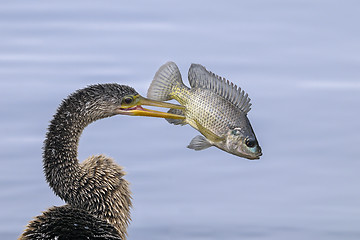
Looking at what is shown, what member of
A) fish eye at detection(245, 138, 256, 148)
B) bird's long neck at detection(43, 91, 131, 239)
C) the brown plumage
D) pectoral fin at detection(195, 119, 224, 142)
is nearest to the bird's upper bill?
the brown plumage

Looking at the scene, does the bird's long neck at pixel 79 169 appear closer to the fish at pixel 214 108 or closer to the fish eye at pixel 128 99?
the fish eye at pixel 128 99

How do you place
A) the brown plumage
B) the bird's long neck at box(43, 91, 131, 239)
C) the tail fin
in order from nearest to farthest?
the brown plumage, the bird's long neck at box(43, 91, 131, 239), the tail fin

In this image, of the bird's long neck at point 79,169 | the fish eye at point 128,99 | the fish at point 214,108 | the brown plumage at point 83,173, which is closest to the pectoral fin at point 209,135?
the fish at point 214,108

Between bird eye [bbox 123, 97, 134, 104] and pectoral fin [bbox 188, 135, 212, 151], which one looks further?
bird eye [bbox 123, 97, 134, 104]

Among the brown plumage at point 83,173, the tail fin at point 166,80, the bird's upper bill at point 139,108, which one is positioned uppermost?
the tail fin at point 166,80

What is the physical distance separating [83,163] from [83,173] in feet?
0.59

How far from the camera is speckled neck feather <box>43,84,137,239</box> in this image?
7.79 meters

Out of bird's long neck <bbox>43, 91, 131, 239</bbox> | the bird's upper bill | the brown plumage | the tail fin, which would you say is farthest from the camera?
the bird's upper bill

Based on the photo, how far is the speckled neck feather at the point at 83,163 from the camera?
7789 millimetres

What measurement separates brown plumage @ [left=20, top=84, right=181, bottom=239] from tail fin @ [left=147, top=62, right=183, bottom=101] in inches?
7.2

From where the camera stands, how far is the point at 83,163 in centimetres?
810

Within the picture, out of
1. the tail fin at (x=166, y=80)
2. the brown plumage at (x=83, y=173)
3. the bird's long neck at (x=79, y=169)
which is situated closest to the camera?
the brown plumage at (x=83, y=173)

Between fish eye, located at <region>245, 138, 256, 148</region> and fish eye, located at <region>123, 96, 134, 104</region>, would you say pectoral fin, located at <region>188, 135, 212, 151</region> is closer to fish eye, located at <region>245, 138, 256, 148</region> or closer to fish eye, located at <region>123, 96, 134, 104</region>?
fish eye, located at <region>245, 138, 256, 148</region>

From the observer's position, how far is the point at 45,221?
25.1 ft
